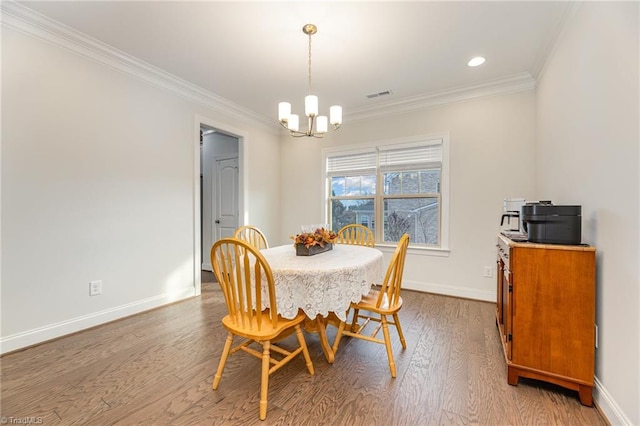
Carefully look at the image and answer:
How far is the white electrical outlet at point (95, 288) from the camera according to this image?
8.43 ft

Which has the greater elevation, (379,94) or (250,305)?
(379,94)

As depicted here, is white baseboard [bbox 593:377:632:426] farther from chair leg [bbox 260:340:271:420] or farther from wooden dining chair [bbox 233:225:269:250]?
wooden dining chair [bbox 233:225:269:250]

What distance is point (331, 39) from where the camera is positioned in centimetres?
242

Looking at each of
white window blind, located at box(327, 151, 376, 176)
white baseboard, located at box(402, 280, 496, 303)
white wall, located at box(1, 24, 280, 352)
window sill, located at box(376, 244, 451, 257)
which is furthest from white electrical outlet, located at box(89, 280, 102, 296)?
white baseboard, located at box(402, 280, 496, 303)

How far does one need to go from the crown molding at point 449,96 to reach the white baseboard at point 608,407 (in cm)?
295

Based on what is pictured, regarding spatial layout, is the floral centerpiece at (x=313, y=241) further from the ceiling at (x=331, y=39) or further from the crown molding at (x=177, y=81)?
the crown molding at (x=177, y=81)

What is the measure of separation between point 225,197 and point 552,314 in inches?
178

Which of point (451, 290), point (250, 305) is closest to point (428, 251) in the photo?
point (451, 290)

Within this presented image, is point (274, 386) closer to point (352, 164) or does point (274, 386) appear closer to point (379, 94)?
point (352, 164)

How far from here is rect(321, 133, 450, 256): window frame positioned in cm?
356

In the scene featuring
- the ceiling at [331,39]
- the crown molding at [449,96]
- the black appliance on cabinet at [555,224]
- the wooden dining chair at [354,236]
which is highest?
the ceiling at [331,39]

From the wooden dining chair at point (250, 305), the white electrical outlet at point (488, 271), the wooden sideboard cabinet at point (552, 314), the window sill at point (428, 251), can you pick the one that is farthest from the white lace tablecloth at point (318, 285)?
the white electrical outlet at point (488, 271)

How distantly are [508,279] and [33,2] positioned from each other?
395 centimetres

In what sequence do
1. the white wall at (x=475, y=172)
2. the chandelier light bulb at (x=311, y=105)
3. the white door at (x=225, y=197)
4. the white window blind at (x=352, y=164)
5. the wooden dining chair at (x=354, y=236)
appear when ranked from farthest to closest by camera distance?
the white door at (x=225, y=197) < the white window blind at (x=352, y=164) < the white wall at (x=475, y=172) < the wooden dining chair at (x=354, y=236) < the chandelier light bulb at (x=311, y=105)
